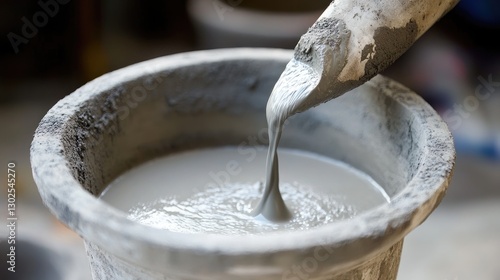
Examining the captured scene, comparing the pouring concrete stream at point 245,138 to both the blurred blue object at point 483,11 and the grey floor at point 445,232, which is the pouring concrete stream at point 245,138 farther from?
the blurred blue object at point 483,11

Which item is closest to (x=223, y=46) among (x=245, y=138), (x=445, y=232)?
(x=245, y=138)

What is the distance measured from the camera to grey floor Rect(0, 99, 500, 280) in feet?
7.00

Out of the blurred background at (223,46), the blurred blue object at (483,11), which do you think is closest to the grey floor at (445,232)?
the blurred background at (223,46)

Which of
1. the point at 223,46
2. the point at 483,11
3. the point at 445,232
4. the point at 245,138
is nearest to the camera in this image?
the point at 245,138

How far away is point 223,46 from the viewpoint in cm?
274

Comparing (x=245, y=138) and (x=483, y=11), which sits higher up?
(x=245, y=138)

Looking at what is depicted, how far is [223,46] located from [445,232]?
115 cm

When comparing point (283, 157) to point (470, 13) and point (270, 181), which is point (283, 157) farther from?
point (470, 13)

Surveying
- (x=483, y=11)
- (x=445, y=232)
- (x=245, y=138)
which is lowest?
(x=445, y=232)

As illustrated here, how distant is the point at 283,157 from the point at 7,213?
3.57ft

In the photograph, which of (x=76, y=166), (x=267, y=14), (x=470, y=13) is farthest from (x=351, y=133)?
(x=470, y=13)

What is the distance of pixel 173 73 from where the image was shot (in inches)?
68.1

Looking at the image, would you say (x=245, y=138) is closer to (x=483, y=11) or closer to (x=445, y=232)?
(x=445, y=232)

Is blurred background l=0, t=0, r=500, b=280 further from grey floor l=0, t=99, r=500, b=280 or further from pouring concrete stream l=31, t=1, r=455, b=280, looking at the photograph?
pouring concrete stream l=31, t=1, r=455, b=280
